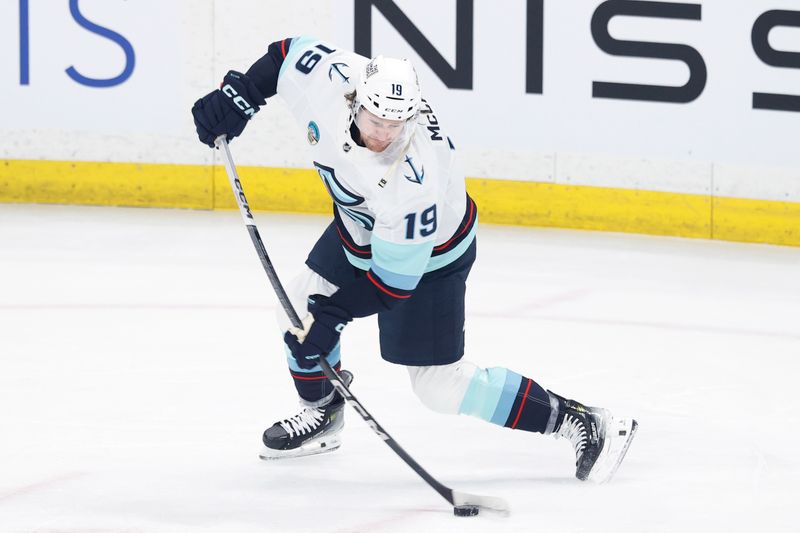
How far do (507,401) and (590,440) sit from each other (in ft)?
0.74

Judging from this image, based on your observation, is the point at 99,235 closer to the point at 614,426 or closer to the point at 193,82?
the point at 193,82

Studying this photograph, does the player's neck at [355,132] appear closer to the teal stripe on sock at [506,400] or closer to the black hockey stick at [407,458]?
the black hockey stick at [407,458]

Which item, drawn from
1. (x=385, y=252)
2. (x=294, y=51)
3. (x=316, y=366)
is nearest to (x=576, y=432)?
(x=316, y=366)

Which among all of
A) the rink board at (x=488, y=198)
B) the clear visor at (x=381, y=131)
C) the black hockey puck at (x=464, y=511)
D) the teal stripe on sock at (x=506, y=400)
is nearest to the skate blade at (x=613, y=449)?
the teal stripe on sock at (x=506, y=400)

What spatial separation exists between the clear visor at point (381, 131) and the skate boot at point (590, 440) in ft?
2.55

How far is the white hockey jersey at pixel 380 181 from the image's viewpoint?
2730 mm

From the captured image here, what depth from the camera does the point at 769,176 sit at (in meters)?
5.82

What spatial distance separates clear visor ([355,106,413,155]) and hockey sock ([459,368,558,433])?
59cm

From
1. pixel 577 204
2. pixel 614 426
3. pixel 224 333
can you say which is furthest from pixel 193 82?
pixel 614 426

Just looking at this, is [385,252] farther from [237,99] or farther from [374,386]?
[374,386]

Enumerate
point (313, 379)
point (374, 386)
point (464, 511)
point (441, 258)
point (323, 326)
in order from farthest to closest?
point (374, 386)
point (313, 379)
point (441, 258)
point (464, 511)
point (323, 326)

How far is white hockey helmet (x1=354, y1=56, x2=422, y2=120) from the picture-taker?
265cm

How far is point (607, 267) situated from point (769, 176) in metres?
0.84

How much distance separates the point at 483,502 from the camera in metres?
2.93
